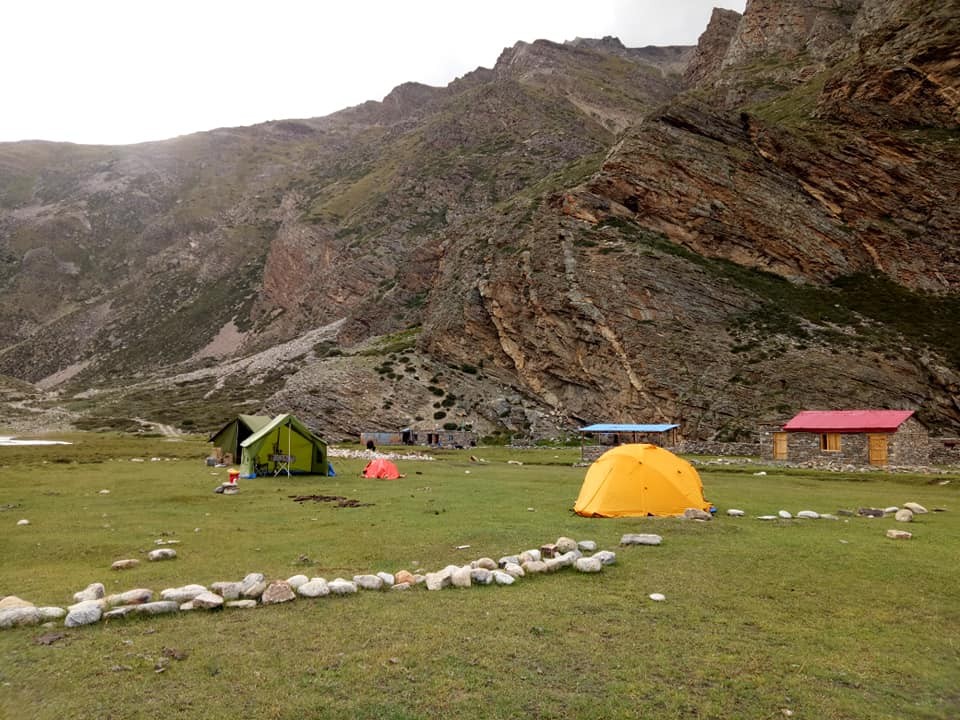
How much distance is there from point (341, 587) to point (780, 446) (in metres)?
44.4

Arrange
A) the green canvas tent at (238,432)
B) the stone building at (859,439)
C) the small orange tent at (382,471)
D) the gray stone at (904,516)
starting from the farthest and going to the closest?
the stone building at (859,439) → the green canvas tent at (238,432) → the small orange tent at (382,471) → the gray stone at (904,516)

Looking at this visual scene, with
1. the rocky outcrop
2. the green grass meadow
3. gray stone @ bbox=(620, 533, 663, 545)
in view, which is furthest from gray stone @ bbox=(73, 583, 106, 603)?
the rocky outcrop

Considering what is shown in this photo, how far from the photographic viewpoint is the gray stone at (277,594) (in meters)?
9.68

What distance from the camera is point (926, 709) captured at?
6461 millimetres

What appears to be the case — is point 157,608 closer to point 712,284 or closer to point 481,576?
point 481,576

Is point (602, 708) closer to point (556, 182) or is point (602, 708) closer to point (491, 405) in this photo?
point (491, 405)

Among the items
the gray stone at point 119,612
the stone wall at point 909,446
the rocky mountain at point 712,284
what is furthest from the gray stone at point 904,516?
the rocky mountain at point 712,284

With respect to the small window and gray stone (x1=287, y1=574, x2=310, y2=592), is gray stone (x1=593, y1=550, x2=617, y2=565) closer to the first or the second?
gray stone (x1=287, y1=574, x2=310, y2=592)

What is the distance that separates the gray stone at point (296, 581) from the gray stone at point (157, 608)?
169cm

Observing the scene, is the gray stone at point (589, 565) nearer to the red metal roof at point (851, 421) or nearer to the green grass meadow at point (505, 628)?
the green grass meadow at point (505, 628)

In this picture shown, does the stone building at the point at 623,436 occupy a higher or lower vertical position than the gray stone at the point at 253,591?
lower

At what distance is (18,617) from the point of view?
8.70m

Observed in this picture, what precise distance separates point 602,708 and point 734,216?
73.8 m

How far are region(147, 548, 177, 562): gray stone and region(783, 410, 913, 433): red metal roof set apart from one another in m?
40.9
